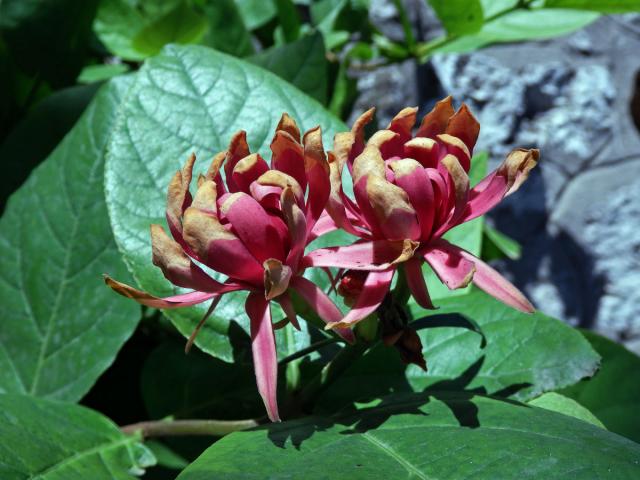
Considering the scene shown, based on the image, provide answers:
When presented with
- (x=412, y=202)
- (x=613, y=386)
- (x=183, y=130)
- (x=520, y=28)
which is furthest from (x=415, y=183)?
(x=520, y=28)

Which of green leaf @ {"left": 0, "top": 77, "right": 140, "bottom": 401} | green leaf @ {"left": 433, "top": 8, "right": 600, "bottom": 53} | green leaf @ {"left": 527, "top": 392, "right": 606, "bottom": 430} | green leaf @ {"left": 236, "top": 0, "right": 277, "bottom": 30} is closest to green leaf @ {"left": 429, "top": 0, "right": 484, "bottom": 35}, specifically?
green leaf @ {"left": 433, "top": 8, "right": 600, "bottom": 53}

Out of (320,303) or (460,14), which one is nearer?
(320,303)

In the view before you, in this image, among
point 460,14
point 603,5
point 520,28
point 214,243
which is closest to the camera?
point 214,243

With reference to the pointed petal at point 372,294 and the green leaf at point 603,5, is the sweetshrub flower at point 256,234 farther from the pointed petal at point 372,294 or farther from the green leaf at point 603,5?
the green leaf at point 603,5

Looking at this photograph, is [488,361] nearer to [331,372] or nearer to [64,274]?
[331,372]

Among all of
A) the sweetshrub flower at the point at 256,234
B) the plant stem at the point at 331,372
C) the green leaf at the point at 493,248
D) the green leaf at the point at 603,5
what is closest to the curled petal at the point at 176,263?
the sweetshrub flower at the point at 256,234

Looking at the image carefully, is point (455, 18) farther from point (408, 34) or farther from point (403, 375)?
point (403, 375)

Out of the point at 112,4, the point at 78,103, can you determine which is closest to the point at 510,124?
the point at 112,4
